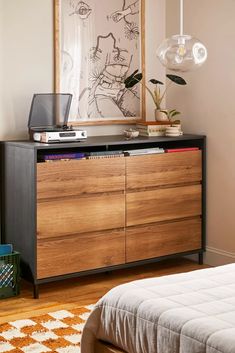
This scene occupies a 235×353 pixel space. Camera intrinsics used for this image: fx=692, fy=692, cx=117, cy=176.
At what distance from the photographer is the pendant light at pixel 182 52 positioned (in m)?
2.84

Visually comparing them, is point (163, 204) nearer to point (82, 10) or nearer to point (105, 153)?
point (105, 153)

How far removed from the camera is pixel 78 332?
12.4 feet

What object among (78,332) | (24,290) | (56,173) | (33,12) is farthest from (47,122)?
(78,332)

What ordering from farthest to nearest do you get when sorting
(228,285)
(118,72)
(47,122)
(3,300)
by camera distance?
(118,72), (47,122), (3,300), (228,285)

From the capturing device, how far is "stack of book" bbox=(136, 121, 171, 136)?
512 centimetres

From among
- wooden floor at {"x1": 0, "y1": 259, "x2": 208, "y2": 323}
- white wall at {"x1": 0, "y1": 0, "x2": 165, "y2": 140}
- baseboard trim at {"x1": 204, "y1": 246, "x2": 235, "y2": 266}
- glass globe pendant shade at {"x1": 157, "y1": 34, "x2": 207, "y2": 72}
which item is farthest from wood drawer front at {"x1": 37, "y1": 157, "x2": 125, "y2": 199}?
glass globe pendant shade at {"x1": 157, "y1": 34, "x2": 207, "y2": 72}

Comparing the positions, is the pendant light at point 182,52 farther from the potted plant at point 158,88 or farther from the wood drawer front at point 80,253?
the potted plant at point 158,88

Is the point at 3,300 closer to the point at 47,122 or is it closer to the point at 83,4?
the point at 47,122

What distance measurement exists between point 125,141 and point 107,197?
40cm

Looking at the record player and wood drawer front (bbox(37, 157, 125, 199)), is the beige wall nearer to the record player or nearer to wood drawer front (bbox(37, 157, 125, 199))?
wood drawer front (bbox(37, 157, 125, 199))

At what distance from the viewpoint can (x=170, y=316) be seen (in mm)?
2674

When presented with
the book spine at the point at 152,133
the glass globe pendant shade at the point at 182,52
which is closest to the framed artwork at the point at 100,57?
the book spine at the point at 152,133

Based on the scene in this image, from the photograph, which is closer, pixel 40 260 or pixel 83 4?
pixel 40 260

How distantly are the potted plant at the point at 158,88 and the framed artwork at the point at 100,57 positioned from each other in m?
0.10
